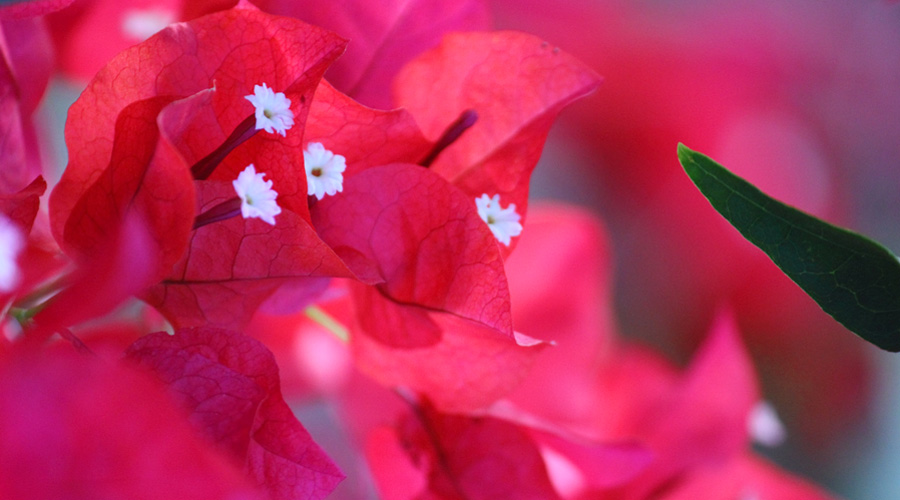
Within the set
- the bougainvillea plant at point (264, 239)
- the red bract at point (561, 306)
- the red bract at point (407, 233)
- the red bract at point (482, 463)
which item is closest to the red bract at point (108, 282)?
the bougainvillea plant at point (264, 239)

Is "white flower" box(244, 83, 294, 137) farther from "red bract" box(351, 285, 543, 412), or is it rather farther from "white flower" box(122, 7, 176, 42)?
"white flower" box(122, 7, 176, 42)

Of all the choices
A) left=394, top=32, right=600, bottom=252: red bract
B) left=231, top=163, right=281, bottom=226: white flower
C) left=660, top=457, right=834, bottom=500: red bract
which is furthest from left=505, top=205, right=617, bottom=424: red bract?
left=231, top=163, right=281, bottom=226: white flower

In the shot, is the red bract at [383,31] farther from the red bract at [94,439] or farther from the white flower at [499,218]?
the red bract at [94,439]

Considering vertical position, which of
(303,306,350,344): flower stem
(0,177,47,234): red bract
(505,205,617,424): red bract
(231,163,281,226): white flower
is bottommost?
(505,205,617,424): red bract

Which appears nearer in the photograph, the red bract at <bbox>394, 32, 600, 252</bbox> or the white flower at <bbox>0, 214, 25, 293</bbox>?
the white flower at <bbox>0, 214, 25, 293</bbox>

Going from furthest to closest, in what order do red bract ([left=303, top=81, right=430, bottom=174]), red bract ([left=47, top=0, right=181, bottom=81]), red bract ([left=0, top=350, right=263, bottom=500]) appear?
red bract ([left=47, top=0, right=181, bottom=81]) < red bract ([left=303, top=81, right=430, bottom=174]) < red bract ([left=0, top=350, right=263, bottom=500])

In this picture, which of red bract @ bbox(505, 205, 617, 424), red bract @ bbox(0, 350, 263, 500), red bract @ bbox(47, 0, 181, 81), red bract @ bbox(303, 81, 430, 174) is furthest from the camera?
red bract @ bbox(505, 205, 617, 424)

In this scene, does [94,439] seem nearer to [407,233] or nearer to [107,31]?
[407,233]
